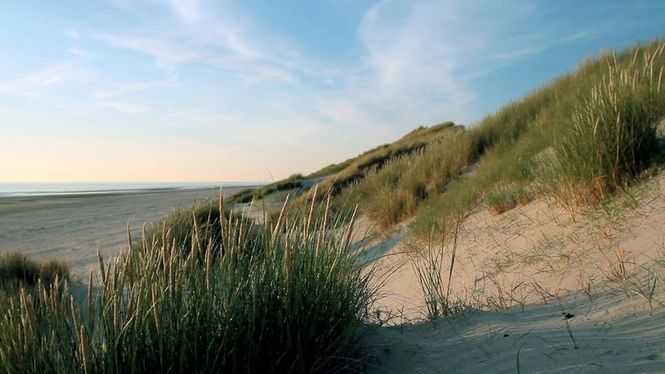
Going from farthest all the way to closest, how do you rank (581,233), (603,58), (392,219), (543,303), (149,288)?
(603,58) → (392,219) → (581,233) → (543,303) → (149,288)

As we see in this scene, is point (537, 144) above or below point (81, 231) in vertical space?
above

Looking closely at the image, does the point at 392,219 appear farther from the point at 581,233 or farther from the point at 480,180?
the point at 581,233

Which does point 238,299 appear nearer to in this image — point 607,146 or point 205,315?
point 205,315

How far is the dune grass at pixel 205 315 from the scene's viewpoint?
238 cm

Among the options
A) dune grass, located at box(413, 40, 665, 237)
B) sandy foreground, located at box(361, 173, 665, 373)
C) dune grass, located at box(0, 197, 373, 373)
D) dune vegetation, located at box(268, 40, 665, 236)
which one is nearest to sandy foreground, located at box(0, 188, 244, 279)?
dune vegetation, located at box(268, 40, 665, 236)

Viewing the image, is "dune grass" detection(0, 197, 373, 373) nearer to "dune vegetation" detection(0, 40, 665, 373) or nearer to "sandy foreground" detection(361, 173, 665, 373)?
"dune vegetation" detection(0, 40, 665, 373)

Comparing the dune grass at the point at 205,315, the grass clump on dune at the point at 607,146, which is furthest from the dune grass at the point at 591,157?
the dune grass at the point at 205,315

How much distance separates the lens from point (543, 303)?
3.84 m

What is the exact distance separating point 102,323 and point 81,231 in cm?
1486

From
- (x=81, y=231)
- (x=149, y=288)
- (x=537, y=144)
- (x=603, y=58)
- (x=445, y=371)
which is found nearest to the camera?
(x=149, y=288)

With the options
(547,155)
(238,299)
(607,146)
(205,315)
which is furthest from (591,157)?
(205,315)

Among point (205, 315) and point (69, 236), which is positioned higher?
point (205, 315)

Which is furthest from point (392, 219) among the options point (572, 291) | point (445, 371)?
point (445, 371)

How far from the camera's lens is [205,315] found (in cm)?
→ 270
